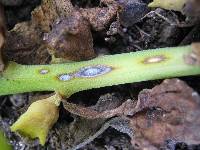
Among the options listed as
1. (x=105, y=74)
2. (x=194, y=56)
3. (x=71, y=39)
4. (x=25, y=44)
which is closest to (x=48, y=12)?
(x=25, y=44)

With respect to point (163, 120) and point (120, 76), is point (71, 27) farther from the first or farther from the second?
point (163, 120)

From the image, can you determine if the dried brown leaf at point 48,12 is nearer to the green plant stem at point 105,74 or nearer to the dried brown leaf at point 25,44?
the dried brown leaf at point 25,44

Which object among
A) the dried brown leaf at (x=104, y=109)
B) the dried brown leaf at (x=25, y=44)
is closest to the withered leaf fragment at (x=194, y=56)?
the dried brown leaf at (x=104, y=109)

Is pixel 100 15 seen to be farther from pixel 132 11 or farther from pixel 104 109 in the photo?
pixel 104 109

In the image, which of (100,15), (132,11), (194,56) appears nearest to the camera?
(194,56)

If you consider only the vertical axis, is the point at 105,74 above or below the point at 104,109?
above

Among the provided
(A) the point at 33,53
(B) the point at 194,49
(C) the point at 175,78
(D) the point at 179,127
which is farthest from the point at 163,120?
(A) the point at 33,53
